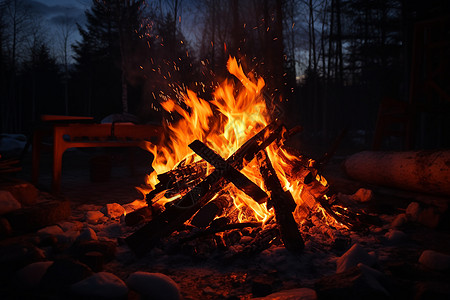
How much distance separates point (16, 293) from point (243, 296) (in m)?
1.47

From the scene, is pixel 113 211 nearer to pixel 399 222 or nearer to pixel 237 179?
pixel 237 179

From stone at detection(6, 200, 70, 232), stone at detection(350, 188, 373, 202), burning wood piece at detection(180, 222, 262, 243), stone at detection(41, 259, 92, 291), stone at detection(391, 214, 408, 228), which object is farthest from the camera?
stone at detection(350, 188, 373, 202)

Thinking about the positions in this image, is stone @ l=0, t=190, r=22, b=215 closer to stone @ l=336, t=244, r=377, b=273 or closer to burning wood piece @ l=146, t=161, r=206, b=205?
burning wood piece @ l=146, t=161, r=206, b=205

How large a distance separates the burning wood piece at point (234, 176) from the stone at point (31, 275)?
5.60 feet

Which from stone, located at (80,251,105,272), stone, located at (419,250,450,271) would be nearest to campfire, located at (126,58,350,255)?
stone, located at (80,251,105,272)

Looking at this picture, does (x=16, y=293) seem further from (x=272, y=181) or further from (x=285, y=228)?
(x=272, y=181)

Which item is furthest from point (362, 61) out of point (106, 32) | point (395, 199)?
point (395, 199)

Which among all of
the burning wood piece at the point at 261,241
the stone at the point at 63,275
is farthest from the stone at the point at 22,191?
the burning wood piece at the point at 261,241

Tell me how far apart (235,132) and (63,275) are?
2569mm

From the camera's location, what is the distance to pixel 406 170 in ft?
14.1

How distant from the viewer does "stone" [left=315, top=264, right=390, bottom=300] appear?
5.76ft

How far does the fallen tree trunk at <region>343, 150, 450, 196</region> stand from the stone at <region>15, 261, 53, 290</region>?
4.37m

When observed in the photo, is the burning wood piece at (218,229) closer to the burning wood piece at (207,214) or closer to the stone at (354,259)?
the burning wood piece at (207,214)

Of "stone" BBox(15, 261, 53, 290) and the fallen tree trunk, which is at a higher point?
the fallen tree trunk
